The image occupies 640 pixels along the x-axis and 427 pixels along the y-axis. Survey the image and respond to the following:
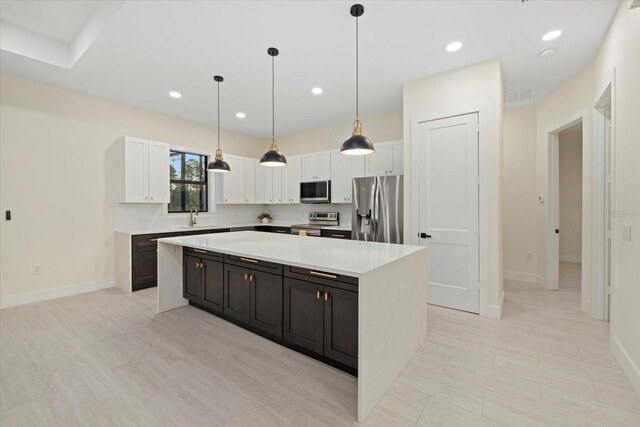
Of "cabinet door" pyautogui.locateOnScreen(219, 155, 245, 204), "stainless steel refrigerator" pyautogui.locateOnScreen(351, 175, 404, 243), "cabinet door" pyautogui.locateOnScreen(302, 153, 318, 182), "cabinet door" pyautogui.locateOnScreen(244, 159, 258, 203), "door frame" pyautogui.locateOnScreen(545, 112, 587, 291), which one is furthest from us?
"cabinet door" pyautogui.locateOnScreen(244, 159, 258, 203)

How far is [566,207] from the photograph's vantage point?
6430 millimetres

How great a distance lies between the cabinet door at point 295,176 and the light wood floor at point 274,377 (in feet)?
10.5

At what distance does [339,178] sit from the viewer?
16.9ft

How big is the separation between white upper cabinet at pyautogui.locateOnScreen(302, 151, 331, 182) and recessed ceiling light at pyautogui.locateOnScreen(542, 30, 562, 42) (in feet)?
10.8

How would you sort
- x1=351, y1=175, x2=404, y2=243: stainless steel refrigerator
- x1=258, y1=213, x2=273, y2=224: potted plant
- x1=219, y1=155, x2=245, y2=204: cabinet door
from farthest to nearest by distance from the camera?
x1=258, y1=213, x2=273, y2=224: potted plant
x1=219, y1=155, x2=245, y2=204: cabinet door
x1=351, y1=175, x2=404, y2=243: stainless steel refrigerator

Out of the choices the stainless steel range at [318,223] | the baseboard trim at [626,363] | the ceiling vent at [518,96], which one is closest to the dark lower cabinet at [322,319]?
the baseboard trim at [626,363]

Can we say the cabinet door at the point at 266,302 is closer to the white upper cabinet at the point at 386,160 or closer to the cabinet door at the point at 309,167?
the white upper cabinet at the point at 386,160

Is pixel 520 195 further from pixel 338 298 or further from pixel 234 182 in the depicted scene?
pixel 234 182

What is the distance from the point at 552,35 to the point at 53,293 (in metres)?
6.66

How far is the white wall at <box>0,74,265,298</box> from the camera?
3.57m

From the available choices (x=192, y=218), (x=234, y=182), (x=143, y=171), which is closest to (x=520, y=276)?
(x=234, y=182)

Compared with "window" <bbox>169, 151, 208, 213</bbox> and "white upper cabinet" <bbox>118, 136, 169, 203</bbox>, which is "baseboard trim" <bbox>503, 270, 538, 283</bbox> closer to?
"window" <bbox>169, 151, 208, 213</bbox>

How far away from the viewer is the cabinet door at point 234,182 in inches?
224

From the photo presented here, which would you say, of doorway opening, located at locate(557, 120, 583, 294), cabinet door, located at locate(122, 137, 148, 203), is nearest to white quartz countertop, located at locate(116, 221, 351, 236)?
cabinet door, located at locate(122, 137, 148, 203)
